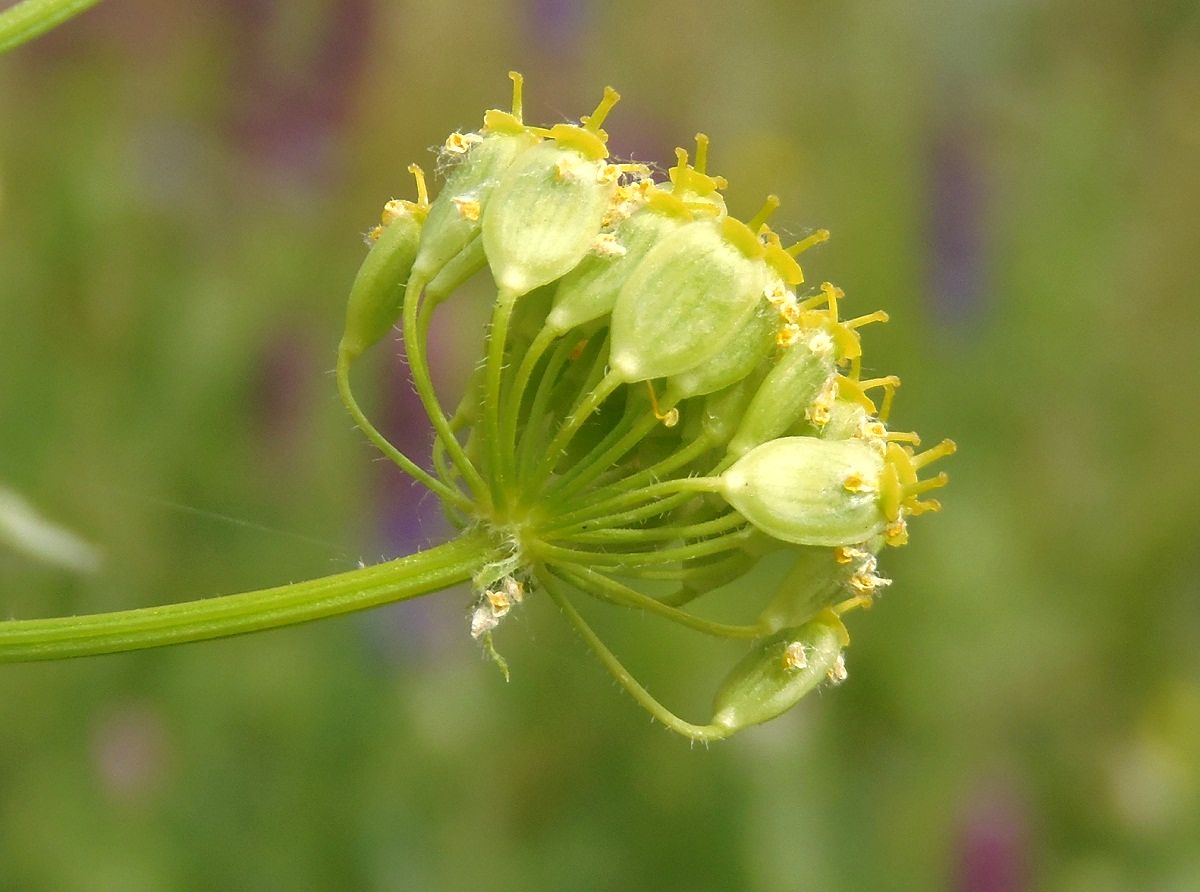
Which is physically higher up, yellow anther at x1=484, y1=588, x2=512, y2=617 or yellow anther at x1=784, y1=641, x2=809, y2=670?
yellow anther at x1=484, y1=588, x2=512, y2=617

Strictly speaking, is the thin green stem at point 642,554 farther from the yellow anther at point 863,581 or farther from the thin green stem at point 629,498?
the yellow anther at point 863,581

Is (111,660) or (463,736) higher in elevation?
(111,660)

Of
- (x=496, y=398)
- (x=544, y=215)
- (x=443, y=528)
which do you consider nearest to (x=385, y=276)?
(x=544, y=215)

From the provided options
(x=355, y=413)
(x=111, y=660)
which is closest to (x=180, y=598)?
(x=111, y=660)

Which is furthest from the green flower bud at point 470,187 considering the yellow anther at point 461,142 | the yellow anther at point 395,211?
the yellow anther at point 395,211

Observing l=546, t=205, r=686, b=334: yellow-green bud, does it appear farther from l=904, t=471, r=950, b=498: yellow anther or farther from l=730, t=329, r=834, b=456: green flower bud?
l=904, t=471, r=950, b=498: yellow anther

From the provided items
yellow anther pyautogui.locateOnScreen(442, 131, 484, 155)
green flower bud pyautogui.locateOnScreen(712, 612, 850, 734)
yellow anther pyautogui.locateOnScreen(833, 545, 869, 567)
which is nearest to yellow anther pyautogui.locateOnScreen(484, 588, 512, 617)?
green flower bud pyautogui.locateOnScreen(712, 612, 850, 734)

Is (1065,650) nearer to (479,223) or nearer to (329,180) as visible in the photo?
(329,180)
